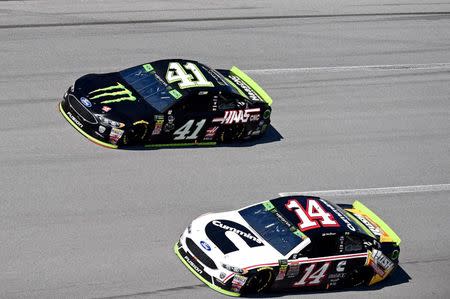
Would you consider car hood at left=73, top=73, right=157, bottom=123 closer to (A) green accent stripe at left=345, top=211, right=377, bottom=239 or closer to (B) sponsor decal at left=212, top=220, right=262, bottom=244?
(B) sponsor decal at left=212, top=220, right=262, bottom=244

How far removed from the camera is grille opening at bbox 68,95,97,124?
754 inches

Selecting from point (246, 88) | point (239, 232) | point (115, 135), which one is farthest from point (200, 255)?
point (246, 88)

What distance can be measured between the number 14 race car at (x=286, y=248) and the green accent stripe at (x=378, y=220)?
0.04 metres

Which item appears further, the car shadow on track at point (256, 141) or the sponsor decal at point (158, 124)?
the car shadow on track at point (256, 141)

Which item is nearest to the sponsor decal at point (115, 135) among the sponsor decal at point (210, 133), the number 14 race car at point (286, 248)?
the sponsor decal at point (210, 133)

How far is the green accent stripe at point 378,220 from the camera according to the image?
15888mm

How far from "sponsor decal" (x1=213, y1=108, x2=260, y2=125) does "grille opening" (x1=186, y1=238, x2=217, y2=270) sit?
4853 millimetres

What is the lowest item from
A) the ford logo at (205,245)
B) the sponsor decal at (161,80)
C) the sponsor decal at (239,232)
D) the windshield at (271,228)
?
the ford logo at (205,245)

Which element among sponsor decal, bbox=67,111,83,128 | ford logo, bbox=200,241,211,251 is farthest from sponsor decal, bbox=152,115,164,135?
ford logo, bbox=200,241,211,251

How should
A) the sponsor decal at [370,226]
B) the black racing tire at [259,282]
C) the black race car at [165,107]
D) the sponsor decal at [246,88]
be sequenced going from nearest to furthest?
the black racing tire at [259,282] → the sponsor decal at [370,226] → the black race car at [165,107] → the sponsor decal at [246,88]

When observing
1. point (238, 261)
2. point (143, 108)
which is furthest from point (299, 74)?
point (238, 261)

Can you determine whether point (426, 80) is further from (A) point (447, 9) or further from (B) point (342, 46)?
(A) point (447, 9)

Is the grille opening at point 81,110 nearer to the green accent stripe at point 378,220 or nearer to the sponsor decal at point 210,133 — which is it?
the sponsor decal at point 210,133

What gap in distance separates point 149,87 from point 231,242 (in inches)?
231
